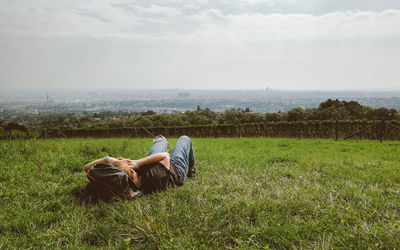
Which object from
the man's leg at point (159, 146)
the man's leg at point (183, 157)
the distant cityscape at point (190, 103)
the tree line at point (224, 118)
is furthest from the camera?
the distant cityscape at point (190, 103)

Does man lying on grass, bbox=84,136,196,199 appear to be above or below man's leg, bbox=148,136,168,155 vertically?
below

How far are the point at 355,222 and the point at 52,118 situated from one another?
46802mm

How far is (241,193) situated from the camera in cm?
328

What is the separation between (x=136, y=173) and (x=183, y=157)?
0.83m

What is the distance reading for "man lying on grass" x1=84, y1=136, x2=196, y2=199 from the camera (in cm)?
301

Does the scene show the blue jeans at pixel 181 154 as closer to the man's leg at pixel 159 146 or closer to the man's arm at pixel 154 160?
the man's leg at pixel 159 146

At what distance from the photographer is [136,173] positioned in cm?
341

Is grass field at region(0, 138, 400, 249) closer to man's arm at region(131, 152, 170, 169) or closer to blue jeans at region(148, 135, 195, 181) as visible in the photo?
blue jeans at region(148, 135, 195, 181)

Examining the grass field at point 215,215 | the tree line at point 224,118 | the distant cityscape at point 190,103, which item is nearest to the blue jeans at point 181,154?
the grass field at point 215,215

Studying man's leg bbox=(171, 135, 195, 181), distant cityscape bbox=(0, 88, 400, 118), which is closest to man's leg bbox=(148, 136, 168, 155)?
man's leg bbox=(171, 135, 195, 181)

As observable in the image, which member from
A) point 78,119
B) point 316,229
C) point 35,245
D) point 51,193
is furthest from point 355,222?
point 78,119

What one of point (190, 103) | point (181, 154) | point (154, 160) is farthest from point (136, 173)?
point (190, 103)

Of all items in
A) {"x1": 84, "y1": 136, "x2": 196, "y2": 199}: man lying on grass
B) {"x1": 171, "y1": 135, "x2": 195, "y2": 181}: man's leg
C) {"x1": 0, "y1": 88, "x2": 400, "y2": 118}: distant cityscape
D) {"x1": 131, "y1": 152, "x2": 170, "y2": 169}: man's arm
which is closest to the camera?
{"x1": 84, "y1": 136, "x2": 196, "y2": 199}: man lying on grass

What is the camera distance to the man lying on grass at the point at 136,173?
9.87 feet
